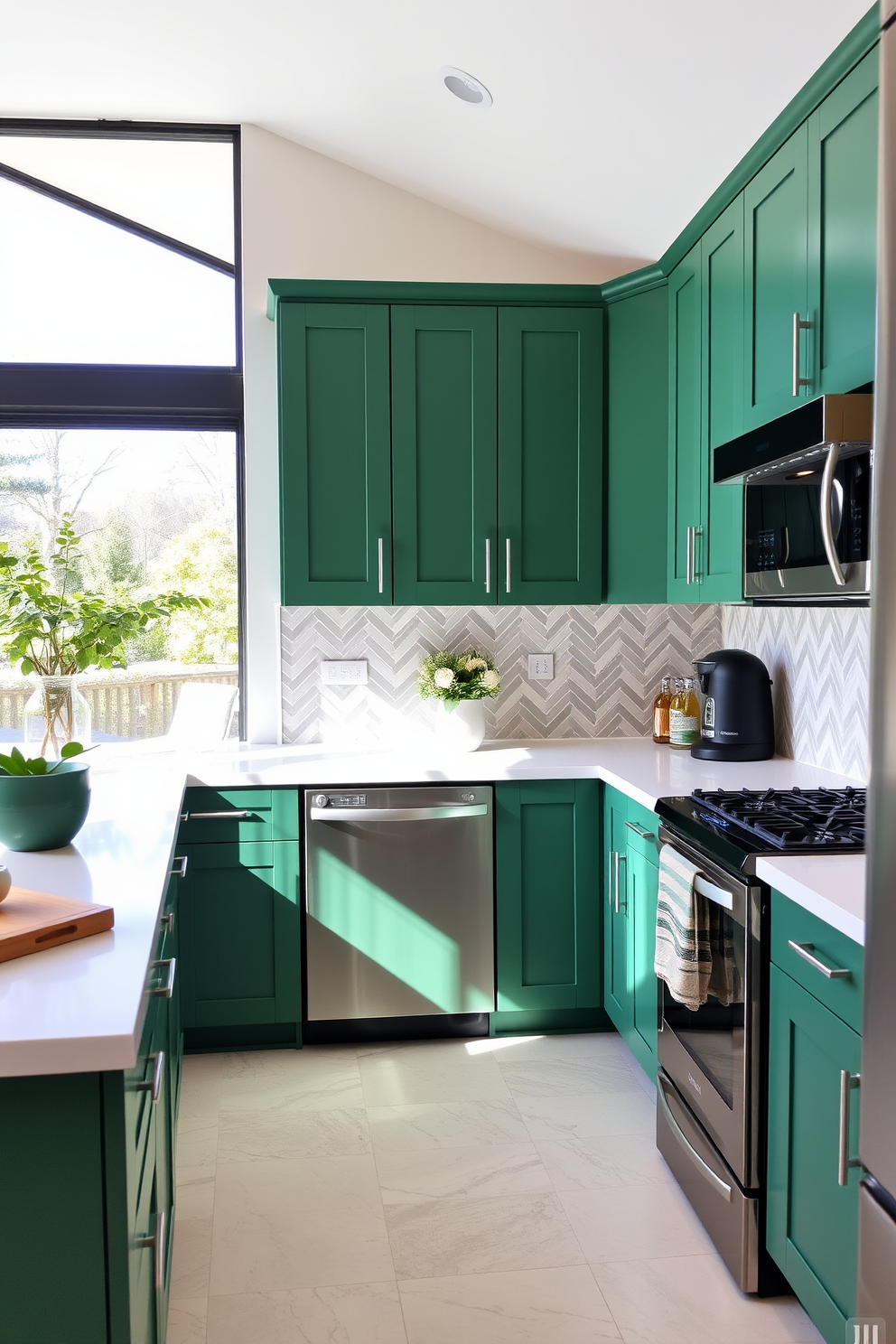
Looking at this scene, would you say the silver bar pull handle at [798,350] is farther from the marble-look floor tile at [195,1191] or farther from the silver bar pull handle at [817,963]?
the marble-look floor tile at [195,1191]

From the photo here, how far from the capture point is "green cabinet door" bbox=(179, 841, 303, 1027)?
317 cm

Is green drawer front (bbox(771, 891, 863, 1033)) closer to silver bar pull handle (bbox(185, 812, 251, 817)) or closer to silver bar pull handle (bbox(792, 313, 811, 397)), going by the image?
silver bar pull handle (bbox(792, 313, 811, 397))

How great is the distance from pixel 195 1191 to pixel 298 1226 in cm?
29

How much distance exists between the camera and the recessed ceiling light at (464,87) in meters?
2.87

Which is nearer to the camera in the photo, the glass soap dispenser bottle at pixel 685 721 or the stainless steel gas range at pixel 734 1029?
the stainless steel gas range at pixel 734 1029

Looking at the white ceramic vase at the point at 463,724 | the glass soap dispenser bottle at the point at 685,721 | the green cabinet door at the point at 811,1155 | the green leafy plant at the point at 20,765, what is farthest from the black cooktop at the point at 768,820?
the green leafy plant at the point at 20,765

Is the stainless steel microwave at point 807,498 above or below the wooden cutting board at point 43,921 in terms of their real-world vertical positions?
above

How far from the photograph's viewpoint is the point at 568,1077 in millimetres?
3047

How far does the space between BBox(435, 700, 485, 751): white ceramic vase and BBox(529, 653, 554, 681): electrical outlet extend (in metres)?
0.35

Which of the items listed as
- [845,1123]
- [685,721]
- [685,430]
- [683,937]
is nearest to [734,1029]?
[683,937]

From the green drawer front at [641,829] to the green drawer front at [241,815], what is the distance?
995mm

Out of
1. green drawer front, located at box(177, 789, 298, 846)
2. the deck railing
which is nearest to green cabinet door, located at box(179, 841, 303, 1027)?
green drawer front, located at box(177, 789, 298, 846)

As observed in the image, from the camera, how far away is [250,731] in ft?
12.3

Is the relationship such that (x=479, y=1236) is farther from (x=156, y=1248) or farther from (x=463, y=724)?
(x=463, y=724)
